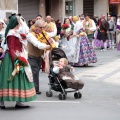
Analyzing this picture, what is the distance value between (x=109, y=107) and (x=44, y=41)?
2291 millimetres

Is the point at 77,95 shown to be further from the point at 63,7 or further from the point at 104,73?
the point at 63,7

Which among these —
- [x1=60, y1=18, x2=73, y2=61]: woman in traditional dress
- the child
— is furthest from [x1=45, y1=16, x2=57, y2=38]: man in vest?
the child

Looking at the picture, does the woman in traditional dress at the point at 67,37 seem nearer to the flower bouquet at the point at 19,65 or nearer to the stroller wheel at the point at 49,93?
the stroller wheel at the point at 49,93

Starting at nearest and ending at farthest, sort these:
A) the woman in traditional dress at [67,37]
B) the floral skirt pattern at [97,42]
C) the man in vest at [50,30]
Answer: the man in vest at [50,30] → the woman in traditional dress at [67,37] → the floral skirt pattern at [97,42]

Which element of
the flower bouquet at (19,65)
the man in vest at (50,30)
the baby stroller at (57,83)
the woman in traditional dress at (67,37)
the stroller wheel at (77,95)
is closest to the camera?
the flower bouquet at (19,65)

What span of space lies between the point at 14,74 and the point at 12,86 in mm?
245

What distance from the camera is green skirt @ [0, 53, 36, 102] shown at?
9.55 meters

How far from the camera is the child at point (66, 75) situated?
10844 mm

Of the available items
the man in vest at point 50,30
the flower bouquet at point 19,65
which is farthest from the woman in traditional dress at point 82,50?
the flower bouquet at point 19,65

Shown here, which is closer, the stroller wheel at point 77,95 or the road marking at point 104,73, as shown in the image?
the stroller wheel at point 77,95

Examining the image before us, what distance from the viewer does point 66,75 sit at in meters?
11.0

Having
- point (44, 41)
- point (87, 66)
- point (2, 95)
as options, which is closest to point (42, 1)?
point (87, 66)

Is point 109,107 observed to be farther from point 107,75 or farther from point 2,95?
point 107,75

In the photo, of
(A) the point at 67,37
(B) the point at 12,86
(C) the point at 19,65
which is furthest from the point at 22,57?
(A) the point at 67,37
